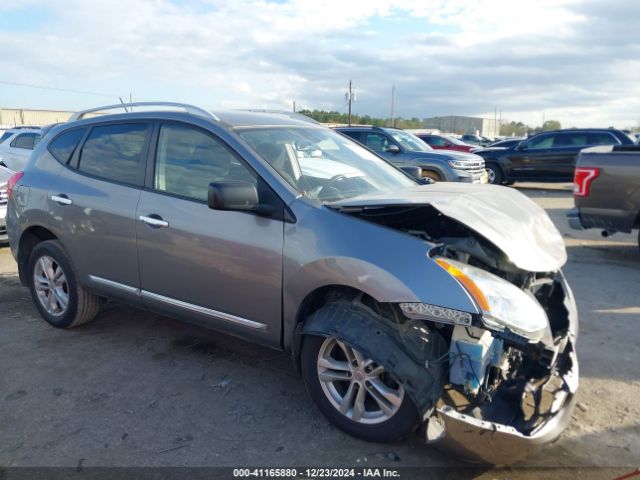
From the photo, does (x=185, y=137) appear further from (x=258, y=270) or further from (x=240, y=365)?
(x=240, y=365)

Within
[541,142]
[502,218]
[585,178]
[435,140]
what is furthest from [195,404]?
[435,140]

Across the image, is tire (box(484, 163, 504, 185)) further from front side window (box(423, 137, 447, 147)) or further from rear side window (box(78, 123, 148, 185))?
rear side window (box(78, 123, 148, 185))

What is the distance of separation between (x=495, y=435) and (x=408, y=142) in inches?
429

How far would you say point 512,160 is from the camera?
15758 mm

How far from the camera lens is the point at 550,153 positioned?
15.2 metres

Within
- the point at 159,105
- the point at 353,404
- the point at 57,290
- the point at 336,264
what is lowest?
the point at 353,404

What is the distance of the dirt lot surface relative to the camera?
2875 mm

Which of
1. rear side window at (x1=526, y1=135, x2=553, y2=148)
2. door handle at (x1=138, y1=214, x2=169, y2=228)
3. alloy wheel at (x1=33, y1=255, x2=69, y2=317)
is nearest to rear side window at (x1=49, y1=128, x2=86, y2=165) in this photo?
alloy wheel at (x1=33, y1=255, x2=69, y2=317)

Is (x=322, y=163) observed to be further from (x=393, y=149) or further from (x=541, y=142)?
(x=541, y=142)

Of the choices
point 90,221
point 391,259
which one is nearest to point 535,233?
point 391,259

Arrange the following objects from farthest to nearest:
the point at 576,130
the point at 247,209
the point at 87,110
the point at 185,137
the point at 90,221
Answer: the point at 576,130 → the point at 87,110 → the point at 90,221 → the point at 185,137 → the point at 247,209

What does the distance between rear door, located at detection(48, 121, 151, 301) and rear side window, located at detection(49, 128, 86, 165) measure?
0.4 inches

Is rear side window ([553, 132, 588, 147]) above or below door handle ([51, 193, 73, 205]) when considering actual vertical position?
above

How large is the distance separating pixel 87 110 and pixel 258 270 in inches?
106
